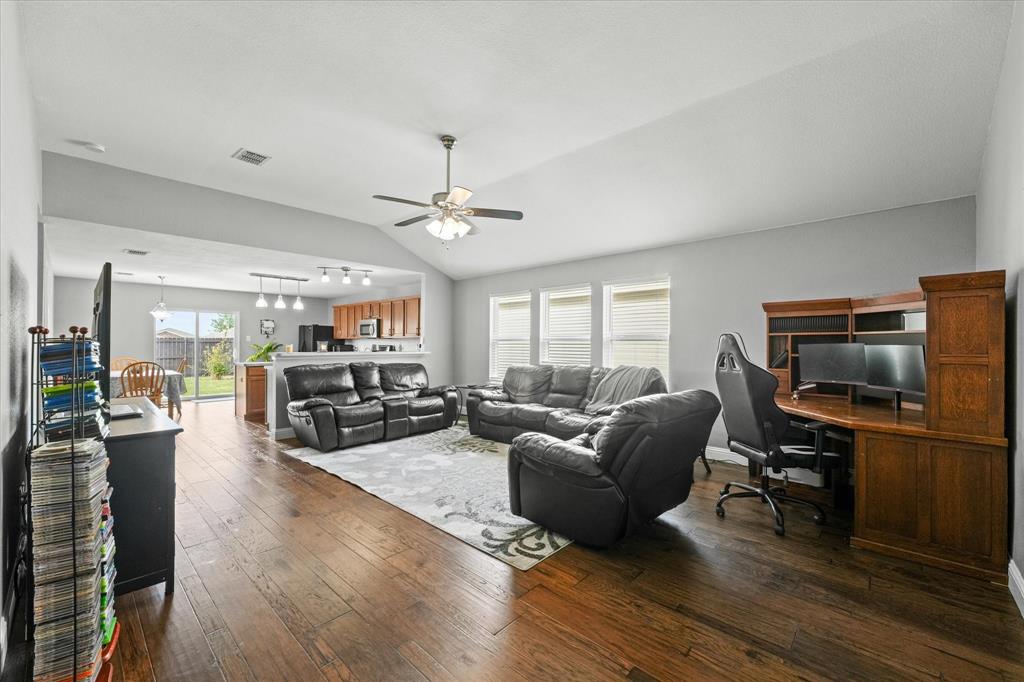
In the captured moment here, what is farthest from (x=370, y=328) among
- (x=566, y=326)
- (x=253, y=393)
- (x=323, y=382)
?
(x=566, y=326)

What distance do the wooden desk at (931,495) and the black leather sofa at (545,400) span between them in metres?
2.38

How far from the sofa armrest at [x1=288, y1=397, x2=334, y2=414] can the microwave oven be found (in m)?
3.45

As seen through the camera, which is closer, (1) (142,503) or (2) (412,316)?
(1) (142,503)

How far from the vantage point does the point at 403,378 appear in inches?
267

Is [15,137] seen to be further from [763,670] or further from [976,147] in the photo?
[976,147]

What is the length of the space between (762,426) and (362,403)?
4739 millimetres

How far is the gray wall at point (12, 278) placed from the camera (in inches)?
70.6

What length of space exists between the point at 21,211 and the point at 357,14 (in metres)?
2.15

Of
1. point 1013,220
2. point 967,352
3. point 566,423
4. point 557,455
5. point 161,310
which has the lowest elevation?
point 566,423

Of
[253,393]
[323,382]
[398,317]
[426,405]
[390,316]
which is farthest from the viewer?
[390,316]

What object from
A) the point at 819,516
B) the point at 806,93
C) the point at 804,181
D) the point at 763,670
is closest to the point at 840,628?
the point at 763,670

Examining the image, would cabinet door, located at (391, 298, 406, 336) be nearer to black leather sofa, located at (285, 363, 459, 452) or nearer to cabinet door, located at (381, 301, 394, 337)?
cabinet door, located at (381, 301, 394, 337)

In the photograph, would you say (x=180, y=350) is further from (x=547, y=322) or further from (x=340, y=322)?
(x=547, y=322)

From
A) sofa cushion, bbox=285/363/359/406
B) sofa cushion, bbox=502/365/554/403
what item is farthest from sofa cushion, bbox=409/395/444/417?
sofa cushion, bbox=502/365/554/403
